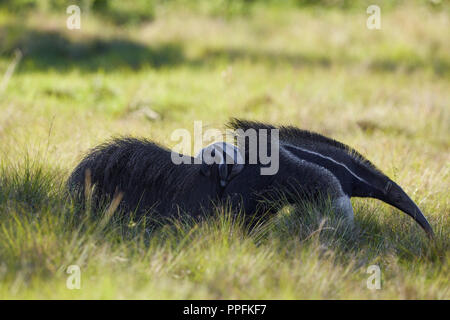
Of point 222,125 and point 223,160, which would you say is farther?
point 222,125

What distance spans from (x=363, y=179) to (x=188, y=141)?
9.01ft

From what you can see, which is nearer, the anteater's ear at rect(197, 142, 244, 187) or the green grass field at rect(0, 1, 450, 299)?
the green grass field at rect(0, 1, 450, 299)

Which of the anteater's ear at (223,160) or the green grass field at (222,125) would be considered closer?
the green grass field at (222,125)

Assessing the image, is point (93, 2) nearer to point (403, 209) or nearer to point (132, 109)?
point (132, 109)

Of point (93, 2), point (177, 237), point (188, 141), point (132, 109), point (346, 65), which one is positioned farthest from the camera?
point (93, 2)

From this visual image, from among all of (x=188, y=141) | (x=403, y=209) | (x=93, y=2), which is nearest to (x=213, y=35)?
(x=93, y=2)

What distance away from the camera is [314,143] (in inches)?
186

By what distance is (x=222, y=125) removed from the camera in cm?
862

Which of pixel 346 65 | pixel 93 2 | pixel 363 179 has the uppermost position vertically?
pixel 93 2

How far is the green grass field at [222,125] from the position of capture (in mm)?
3496

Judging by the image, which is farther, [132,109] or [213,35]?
[213,35]

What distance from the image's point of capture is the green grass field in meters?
3.50
